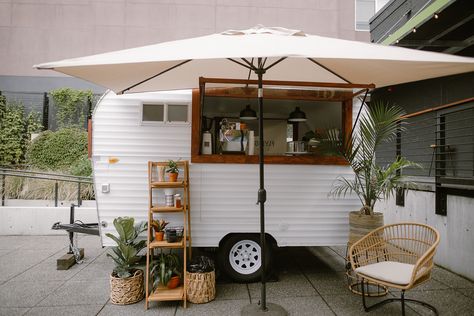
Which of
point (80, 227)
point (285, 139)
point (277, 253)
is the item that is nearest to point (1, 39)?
point (80, 227)

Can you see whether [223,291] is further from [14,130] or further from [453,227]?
[14,130]

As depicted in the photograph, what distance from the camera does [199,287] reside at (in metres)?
3.47

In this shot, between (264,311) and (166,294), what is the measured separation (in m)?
1.06

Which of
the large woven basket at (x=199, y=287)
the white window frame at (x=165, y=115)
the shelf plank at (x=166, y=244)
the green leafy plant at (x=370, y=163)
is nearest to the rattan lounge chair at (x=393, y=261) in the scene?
the green leafy plant at (x=370, y=163)

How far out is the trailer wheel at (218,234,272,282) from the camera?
13.1ft

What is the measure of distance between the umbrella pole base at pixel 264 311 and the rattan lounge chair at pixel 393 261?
85cm

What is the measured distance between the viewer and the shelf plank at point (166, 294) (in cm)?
335

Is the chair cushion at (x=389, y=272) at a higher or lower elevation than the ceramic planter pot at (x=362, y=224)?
lower

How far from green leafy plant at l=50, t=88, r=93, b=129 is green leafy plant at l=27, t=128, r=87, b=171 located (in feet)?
2.68

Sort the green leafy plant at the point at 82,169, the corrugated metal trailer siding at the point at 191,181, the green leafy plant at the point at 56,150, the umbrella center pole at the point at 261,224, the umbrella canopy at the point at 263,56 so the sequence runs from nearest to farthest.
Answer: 1. the umbrella canopy at the point at 263,56
2. the umbrella center pole at the point at 261,224
3. the corrugated metal trailer siding at the point at 191,181
4. the green leafy plant at the point at 82,169
5. the green leafy plant at the point at 56,150

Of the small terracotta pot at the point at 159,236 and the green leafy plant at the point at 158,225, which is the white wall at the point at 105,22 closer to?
the green leafy plant at the point at 158,225

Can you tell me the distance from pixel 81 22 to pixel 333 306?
12322 mm

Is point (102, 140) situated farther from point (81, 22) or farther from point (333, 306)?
point (81, 22)

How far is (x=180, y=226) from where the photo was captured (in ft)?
13.0
